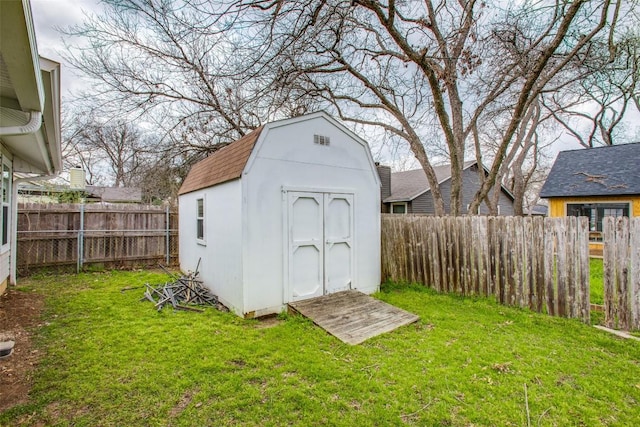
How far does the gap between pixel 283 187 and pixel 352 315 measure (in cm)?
242

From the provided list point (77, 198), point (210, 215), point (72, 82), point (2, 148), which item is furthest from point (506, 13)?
point (77, 198)

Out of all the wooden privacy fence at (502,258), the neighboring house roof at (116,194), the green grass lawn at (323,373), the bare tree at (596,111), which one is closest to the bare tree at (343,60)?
the wooden privacy fence at (502,258)

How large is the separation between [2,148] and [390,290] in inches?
305

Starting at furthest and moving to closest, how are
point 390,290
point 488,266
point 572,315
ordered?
1. point 390,290
2. point 488,266
3. point 572,315

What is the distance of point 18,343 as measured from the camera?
364cm

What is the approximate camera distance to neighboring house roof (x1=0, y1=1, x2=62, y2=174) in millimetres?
1884

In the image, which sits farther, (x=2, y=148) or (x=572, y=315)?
(x=2, y=148)

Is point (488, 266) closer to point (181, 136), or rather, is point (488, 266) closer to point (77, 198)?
point (181, 136)

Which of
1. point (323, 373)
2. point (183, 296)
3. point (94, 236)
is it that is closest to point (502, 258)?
point (323, 373)

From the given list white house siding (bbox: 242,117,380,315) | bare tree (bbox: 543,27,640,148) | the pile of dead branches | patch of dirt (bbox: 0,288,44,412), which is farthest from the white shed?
bare tree (bbox: 543,27,640,148)

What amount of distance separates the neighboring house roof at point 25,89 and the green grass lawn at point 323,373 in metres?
2.61

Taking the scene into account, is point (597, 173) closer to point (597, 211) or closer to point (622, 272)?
point (597, 211)

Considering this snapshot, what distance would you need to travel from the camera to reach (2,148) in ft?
16.4

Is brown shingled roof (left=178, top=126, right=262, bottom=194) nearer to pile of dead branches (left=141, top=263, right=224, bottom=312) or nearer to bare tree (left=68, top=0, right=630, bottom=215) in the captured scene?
bare tree (left=68, top=0, right=630, bottom=215)
